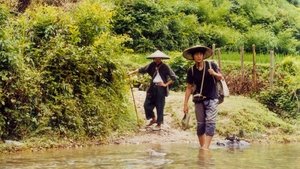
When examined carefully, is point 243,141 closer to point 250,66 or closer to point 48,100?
point 48,100

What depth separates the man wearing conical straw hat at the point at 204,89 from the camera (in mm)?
10922

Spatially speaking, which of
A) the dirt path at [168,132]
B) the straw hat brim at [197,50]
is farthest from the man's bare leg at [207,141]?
the dirt path at [168,132]

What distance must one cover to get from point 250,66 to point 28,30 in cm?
1015

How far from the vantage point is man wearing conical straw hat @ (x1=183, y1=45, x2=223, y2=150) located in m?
10.9

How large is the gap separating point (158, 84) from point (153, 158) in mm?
3822

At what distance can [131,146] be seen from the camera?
42.4 ft

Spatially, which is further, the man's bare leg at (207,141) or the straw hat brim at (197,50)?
the man's bare leg at (207,141)

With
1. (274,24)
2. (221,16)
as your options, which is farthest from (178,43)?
(274,24)

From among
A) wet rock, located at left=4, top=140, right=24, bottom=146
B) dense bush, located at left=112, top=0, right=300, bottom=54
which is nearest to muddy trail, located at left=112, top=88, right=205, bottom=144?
wet rock, located at left=4, top=140, right=24, bottom=146

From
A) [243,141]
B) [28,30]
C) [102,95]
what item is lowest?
[243,141]

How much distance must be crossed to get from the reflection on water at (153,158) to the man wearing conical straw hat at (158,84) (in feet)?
5.31

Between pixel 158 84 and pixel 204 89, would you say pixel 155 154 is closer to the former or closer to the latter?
pixel 204 89

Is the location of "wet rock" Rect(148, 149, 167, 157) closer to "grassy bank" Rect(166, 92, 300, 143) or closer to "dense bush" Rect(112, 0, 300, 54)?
"grassy bank" Rect(166, 92, 300, 143)

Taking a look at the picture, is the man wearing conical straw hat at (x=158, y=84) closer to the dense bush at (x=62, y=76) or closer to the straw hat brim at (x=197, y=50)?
the dense bush at (x=62, y=76)
